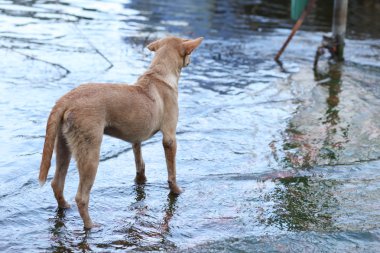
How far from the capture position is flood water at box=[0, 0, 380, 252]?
230 inches

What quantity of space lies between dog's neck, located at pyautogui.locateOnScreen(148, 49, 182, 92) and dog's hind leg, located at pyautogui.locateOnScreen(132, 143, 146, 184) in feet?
2.28

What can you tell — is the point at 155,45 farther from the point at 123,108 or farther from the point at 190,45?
the point at 123,108

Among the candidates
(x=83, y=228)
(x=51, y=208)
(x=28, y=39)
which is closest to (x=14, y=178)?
(x=51, y=208)

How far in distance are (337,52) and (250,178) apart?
6700 millimetres

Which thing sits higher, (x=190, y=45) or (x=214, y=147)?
(x=190, y=45)

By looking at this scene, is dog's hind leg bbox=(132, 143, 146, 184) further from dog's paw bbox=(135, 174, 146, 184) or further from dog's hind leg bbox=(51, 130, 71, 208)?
dog's hind leg bbox=(51, 130, 71, 208)

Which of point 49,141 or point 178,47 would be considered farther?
point 178,47

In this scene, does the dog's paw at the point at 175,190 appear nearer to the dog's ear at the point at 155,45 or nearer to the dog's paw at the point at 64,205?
the dog's paw at the point at 64,205

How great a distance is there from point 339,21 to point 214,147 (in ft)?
18.2

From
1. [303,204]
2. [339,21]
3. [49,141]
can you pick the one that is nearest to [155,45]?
[49,141]

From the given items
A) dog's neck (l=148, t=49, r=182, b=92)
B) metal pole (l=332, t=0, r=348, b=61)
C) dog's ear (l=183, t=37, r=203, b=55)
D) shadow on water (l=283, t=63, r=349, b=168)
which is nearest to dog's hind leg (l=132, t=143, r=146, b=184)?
dog's neck (l=148, t=49, r=182, b=92)

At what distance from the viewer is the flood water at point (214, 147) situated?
19.2 ft

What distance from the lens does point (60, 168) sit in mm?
5996

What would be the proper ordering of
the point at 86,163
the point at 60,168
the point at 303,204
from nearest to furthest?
the point at 86,163 < the point at 60,168 < the point at 303,204
